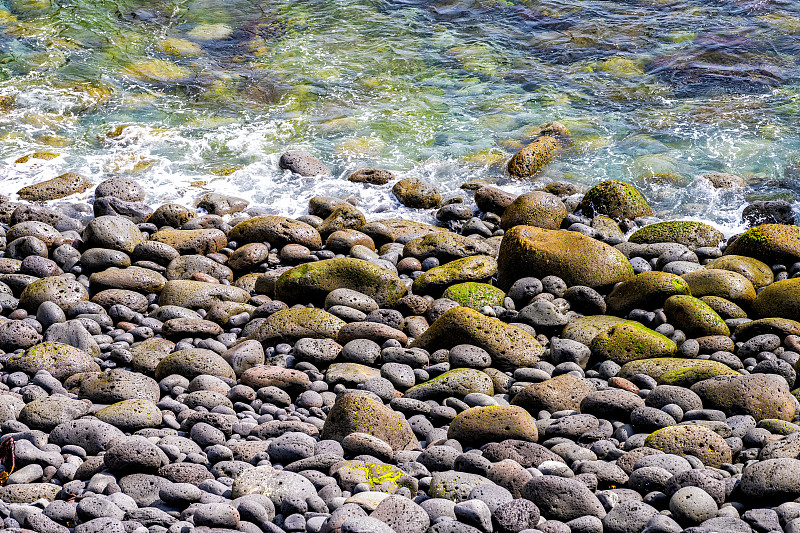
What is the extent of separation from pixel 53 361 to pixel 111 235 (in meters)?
2.85

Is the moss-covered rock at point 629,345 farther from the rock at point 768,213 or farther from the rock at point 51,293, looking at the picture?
the rock at point 51,293

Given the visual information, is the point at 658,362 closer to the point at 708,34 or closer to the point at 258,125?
the point at 258,125

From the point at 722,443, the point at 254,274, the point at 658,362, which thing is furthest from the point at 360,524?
the point at 254,274

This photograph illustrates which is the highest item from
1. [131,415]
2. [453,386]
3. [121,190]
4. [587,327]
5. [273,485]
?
[273,485]

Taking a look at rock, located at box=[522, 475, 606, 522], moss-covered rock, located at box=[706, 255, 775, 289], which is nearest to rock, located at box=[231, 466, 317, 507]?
rock, located at box=[522, 475, 606, 522]

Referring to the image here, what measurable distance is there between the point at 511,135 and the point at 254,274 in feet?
19.4

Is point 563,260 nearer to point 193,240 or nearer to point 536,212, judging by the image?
point 536,212

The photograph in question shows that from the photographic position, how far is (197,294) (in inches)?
308

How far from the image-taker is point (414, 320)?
738cm

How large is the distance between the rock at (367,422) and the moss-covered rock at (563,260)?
322 centimetres

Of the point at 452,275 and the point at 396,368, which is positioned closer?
the point at 396,368

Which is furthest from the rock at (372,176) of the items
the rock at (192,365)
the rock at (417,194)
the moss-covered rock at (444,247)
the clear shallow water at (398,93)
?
the rock at (192,365)

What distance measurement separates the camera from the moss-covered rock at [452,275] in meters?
8.02

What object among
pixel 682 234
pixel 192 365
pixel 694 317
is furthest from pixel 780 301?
pixel 192 365
